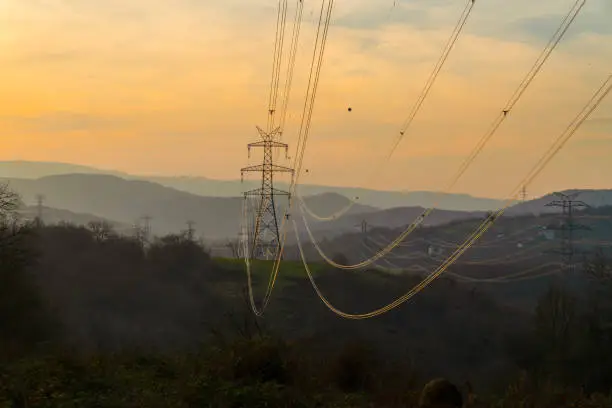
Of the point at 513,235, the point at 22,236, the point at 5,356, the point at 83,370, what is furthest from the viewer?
the point at 513,235

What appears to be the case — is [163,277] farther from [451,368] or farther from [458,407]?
[458,407]

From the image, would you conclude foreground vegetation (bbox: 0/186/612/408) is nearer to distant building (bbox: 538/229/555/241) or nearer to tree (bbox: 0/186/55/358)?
tree (bbox: 0/186/55/358)

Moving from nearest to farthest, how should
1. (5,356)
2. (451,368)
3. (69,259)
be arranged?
(5,356) < (451,368) < (69,259)

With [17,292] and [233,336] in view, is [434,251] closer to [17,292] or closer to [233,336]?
[17,292]

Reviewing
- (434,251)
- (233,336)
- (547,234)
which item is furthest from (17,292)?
(547,234)

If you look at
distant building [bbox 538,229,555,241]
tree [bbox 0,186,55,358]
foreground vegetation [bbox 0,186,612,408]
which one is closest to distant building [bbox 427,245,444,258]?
distant building [bbox 538,229,555,241]

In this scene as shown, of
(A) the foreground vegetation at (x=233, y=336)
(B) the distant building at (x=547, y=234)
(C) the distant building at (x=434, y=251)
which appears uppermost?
(B) the distant building at (x=547, y=234)

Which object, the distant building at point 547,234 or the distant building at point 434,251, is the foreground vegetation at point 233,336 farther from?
the distant building at point 547,234

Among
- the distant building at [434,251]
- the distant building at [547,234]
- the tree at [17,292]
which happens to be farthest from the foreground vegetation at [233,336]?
the distant building at [547,234]

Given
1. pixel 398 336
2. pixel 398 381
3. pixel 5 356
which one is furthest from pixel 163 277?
pixel 398 381
